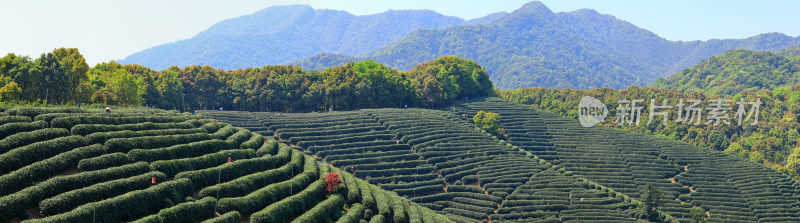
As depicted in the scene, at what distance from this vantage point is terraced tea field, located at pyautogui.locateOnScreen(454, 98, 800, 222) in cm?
6881

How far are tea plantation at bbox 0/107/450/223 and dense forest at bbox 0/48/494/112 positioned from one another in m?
20.9

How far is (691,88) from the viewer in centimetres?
19850

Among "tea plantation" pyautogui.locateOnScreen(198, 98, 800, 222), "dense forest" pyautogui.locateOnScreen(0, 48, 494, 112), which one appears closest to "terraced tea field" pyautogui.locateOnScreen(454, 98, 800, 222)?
"tea plantation" pyautogui.locateOnScreen(198, 98, 800, 222)

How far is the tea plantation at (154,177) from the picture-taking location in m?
23.7

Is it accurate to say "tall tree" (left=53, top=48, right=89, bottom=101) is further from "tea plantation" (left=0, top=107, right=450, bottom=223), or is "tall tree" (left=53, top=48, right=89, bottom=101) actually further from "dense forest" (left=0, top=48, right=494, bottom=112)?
"tea plantation" (left=0, top=107, right=450, bottom=223)

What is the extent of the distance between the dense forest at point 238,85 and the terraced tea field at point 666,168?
38.4ft

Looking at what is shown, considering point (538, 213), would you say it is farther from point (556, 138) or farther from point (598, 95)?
point (598, 95)

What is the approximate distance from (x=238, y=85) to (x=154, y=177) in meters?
59.6

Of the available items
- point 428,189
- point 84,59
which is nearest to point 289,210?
point 428,189

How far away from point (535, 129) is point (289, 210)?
62864mm

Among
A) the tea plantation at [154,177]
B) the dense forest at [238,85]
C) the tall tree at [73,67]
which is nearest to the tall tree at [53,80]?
the dense forest at [238,85]

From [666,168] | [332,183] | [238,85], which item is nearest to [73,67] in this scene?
[238,85]

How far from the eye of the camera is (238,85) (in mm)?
85000

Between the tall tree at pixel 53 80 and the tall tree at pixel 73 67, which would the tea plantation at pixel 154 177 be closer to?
the tall tree at pixel 53 80
